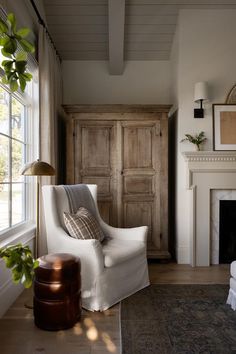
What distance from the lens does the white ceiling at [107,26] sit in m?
3.46

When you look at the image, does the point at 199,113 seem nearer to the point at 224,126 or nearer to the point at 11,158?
the point at 224,126

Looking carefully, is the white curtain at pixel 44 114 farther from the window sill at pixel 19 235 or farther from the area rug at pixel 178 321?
the area rug at pixel 178 321

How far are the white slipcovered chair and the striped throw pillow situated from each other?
3.1 inches

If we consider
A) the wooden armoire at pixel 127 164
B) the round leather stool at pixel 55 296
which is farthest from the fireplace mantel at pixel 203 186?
the round leather stool at pixel 55 296

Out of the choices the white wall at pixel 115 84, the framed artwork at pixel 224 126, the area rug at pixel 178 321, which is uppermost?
the white wall at pixel 115 84

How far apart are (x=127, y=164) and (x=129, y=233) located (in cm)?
96

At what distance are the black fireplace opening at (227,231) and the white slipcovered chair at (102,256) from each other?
4.05ft

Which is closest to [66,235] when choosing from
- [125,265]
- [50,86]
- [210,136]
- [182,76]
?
[125,265]

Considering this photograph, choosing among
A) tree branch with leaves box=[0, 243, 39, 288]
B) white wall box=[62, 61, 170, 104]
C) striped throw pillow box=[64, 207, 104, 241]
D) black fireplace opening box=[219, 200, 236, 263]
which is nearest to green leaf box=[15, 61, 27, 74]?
tree branch with leaves box=[0, 243, 39, 288]

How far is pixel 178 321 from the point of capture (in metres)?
2.16

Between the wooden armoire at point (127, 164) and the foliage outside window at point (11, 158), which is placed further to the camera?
the wooden armoire at point (127, 164)

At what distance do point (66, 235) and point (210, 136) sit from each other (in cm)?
213

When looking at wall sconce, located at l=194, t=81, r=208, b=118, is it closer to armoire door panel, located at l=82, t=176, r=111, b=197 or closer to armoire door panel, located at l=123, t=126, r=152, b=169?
armoire door panel, located at l=123, t=126, r=152, b=169

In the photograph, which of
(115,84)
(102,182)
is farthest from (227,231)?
(115,84)
